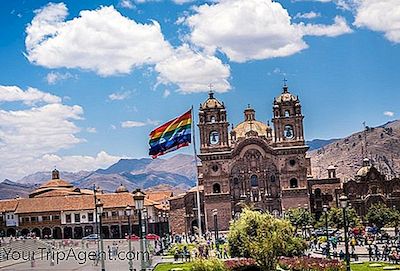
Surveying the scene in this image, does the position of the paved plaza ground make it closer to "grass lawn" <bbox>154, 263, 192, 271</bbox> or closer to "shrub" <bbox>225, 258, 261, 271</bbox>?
"grass lawn" <bbox>154, 263, 192, 271</bbox>

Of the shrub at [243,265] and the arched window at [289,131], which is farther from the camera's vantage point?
the arched window at [289,131]

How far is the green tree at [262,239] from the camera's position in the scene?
103 feet

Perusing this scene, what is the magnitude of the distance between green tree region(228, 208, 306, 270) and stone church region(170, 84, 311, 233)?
42663 millimetres

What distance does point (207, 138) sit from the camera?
3381 inches

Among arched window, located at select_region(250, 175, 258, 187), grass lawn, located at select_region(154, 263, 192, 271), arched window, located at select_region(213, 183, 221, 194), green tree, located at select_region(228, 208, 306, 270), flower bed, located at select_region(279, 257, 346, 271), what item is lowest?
grass lawn, located at select_region(154, 263, 192, 271)

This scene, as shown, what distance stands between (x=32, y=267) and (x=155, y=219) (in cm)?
5000

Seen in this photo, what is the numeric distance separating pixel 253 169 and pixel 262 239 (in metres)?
53.0

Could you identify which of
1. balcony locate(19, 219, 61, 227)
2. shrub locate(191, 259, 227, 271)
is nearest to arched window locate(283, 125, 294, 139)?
balcony locate(19, 219, 61, 227)

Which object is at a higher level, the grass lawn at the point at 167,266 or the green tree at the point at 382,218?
the green tree at the point at 382,218

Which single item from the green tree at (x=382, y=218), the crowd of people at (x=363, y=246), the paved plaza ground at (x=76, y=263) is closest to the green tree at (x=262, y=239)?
the crowd of people at (x=363, y=246)

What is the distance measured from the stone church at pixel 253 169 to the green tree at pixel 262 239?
140 feet

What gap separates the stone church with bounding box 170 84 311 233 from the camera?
83.5 metres

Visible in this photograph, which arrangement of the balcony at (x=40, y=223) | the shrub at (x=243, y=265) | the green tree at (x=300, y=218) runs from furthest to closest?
1. the balcony at (x=40, y=223)
2. the green tree at (x=300, y=218)
3. the shrub at (x=243, y=265)

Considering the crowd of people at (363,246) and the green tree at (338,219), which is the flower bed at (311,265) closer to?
the crowd of people at (363,246)
